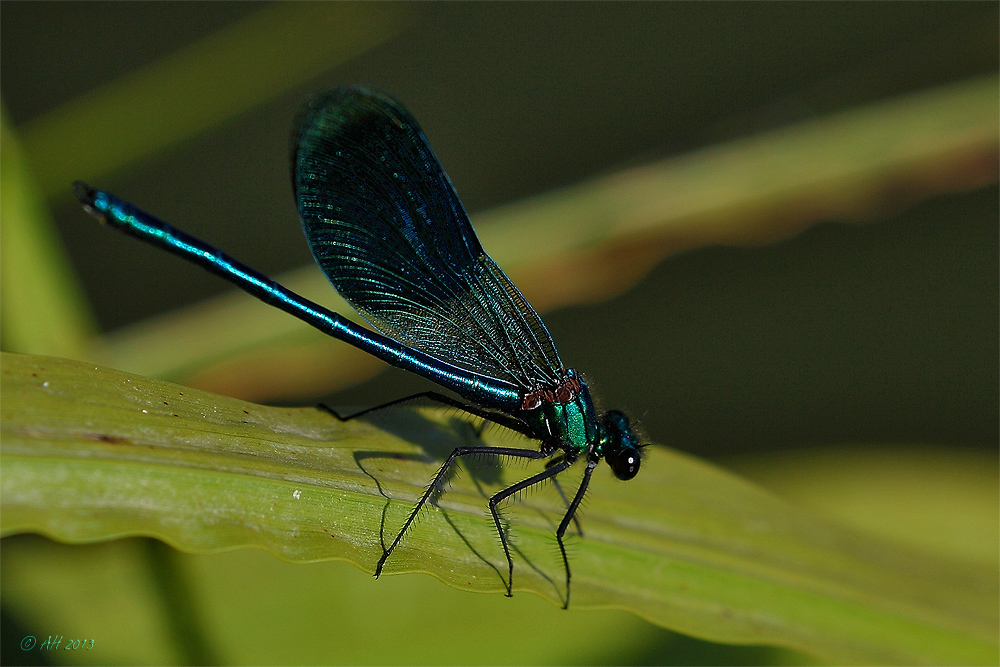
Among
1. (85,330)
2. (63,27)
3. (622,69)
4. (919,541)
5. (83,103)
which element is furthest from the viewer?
(622,69)

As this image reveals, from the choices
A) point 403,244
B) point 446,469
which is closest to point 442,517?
point 446,469

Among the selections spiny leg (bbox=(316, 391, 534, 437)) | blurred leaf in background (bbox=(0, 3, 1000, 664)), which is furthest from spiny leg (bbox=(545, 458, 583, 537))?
blurred leaf in background (bbox=(0, 3, 1000, 664))

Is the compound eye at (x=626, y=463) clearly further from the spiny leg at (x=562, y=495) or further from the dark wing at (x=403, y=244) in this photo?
the dark wing at (x=403, y=244)

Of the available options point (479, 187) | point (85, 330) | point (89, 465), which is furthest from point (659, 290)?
point (89, 465)

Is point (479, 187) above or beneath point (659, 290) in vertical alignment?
above

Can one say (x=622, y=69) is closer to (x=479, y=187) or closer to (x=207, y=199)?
(x=479, y=187)

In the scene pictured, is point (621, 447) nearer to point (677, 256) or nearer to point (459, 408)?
point (459, 408)

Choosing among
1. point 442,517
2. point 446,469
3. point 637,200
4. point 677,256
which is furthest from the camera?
point 677,256
